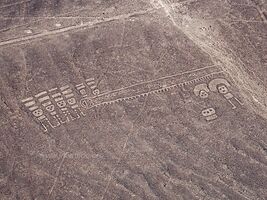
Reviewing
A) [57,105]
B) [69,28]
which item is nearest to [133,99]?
[57,105]

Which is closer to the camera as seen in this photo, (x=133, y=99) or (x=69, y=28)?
(x=133, y=99)

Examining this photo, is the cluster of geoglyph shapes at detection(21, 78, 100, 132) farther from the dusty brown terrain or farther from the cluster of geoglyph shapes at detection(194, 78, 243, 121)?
the cluster of geoglyph shapes at detection(194, 78, 243, 121)

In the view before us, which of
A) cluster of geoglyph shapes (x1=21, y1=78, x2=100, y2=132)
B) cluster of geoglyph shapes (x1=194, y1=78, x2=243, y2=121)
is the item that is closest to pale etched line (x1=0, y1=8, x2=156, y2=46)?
cluster of geoglyph shapes (x1=21, y1=78, x2=100, y2=132)

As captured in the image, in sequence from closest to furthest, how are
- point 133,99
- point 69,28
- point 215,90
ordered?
point 133,99 < point 215,90 < point 69,28

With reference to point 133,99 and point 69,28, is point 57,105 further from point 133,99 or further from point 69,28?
point 69,28

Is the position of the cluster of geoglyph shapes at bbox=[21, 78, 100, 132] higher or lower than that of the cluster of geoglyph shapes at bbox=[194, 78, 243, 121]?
lower

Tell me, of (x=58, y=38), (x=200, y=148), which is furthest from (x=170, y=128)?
(x=58, y=38)

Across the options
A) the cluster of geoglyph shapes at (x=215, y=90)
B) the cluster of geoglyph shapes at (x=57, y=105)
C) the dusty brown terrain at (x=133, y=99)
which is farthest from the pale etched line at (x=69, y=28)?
the cluster of geoglyph shapes at (x=215, y=90)
